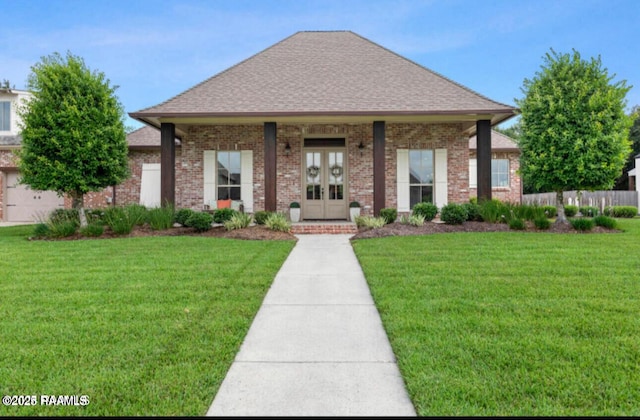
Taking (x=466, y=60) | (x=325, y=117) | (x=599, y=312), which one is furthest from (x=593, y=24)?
(x=599, y=312)

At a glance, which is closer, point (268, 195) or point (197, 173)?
point (268, 195)

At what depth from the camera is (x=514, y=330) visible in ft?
10.1

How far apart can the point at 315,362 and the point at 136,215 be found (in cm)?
895

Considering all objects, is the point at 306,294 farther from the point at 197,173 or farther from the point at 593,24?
the point at 593,24

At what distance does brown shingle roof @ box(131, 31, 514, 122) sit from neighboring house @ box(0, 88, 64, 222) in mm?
8964

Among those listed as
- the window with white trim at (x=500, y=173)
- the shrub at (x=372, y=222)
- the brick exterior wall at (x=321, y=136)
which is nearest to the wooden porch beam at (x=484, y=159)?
the brick exterior wall at (x=321, y=136)

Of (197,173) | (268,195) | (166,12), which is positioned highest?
(166,12)

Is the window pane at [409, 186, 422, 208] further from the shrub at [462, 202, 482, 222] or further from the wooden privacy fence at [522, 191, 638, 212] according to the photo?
the wooden privacy fence at [522, 191, 638, 212]

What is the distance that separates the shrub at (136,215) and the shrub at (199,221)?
1.43m

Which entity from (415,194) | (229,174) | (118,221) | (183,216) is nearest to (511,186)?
(415,194)

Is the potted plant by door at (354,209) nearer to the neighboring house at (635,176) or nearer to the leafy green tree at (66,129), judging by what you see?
the leafy green tree at (66,129)

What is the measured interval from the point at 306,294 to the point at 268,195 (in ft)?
23.2

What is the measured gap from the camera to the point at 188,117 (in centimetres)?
1109

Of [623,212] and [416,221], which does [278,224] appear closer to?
[416,221]
